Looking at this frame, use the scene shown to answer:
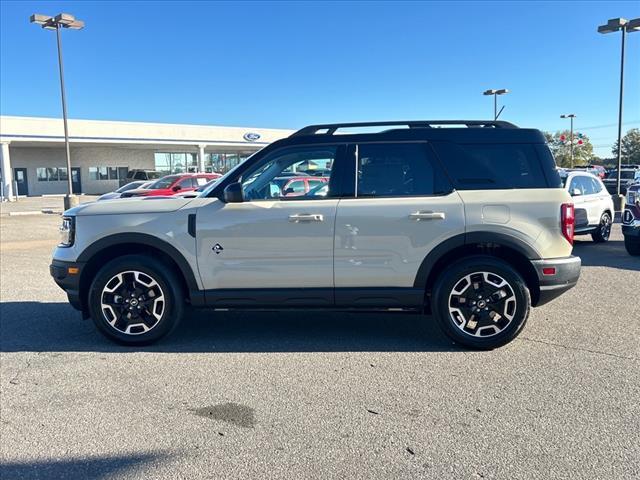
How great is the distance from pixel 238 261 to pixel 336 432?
6.59 ft

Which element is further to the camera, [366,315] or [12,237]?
[12,237]

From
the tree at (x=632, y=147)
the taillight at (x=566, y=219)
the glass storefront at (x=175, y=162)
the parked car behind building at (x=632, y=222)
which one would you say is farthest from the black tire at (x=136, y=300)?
the tree at (x=632, y=147)

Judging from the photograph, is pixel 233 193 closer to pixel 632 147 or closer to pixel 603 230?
pixel 603 230

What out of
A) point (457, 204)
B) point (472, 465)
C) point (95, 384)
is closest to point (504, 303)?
point (457, 204)

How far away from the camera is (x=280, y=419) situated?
3578 mm

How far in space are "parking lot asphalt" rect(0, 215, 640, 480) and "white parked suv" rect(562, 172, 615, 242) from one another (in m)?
5.55

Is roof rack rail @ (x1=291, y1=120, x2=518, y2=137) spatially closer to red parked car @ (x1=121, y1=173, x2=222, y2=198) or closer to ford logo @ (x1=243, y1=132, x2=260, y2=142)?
red parked car @ (x1=121, y1=173, x2=222, y2=198)

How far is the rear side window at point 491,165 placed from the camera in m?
4.84

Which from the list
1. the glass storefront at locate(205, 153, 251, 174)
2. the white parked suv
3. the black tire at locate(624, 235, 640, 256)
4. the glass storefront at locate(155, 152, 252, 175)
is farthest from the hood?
the glass storefront at locate(205, 153, 251, 174)

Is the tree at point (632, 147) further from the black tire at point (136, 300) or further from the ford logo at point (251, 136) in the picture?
the black tire at point (136, 300)

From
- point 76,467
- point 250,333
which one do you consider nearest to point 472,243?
point 250,333

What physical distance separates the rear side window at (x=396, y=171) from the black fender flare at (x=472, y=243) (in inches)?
20.4

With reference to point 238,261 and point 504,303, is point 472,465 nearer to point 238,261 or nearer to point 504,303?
point 504,303

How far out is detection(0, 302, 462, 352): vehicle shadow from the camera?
16.5 ft
